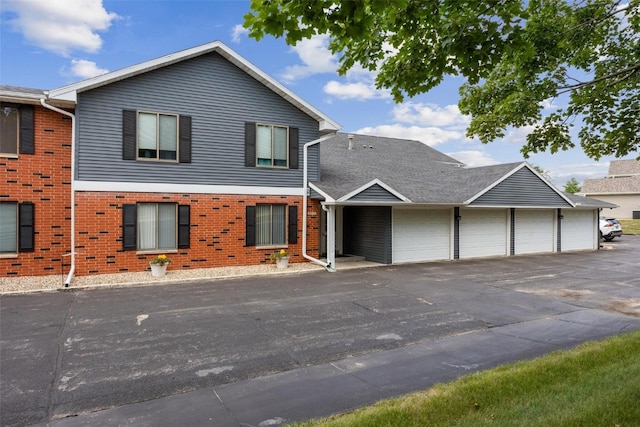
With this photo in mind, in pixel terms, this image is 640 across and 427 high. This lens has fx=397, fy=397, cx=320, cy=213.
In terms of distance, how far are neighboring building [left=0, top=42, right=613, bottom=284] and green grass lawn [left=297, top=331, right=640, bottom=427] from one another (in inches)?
357

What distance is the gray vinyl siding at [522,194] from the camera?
58.4 ft

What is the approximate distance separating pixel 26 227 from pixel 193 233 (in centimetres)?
457

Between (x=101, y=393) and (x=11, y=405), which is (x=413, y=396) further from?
(x=11, y=405)

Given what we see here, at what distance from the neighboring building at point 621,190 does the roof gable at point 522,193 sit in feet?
95.8

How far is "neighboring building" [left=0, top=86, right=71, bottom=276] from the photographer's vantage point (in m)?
11.2

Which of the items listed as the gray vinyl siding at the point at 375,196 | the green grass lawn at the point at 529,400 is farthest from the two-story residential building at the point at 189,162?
the green grass lawn at the point at 529,400

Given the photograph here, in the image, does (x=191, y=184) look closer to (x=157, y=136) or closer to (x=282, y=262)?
(x=157, y=136)

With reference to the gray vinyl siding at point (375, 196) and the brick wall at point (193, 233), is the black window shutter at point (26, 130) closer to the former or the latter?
the brick wall at point (193, 233)

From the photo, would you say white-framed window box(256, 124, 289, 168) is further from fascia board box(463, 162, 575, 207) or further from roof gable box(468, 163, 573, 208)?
roof gable box(468, 163, 573, 208)

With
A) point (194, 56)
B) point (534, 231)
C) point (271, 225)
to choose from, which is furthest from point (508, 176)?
point (194, 56)

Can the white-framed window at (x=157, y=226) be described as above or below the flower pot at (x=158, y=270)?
above

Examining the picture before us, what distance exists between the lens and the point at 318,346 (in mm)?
6398

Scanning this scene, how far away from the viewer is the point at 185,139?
12.8 meters

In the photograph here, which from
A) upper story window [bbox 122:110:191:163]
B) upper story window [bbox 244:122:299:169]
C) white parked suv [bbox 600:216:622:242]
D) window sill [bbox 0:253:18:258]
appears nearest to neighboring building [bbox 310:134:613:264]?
upper story window [bbox 244:122:299:169]
